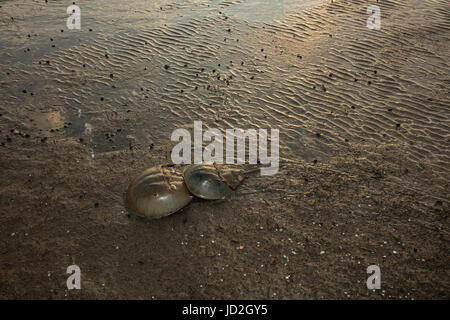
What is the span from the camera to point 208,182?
18.4ft

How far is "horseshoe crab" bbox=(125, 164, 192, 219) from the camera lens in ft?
17.4

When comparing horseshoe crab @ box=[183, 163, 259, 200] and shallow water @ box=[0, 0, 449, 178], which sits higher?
shallow water @ box=[0, 0, 449, 178]

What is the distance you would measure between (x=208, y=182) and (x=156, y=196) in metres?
0.87

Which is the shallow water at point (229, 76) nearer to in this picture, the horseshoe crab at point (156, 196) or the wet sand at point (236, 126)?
the wet sand at point (236, 126)

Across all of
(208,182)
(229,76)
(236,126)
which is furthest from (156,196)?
(229,76)

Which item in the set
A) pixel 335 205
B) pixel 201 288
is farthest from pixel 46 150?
pixel 335 205

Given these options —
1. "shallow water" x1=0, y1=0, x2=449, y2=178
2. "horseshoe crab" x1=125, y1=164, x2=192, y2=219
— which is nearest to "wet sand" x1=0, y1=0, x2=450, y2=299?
"shallow water" x1=0, y1=0, x2=449, y2=178

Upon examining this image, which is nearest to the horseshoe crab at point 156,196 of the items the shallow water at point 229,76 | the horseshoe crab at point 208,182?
the horseshoe crab at point 208,182

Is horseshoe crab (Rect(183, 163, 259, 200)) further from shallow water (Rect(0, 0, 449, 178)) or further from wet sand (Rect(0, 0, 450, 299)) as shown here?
shallow water (Rect(0, 0, 449, 178))

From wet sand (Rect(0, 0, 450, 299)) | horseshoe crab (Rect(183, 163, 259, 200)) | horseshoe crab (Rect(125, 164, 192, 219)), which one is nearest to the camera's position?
wet sand (Rect(0, 0, 450, 299))

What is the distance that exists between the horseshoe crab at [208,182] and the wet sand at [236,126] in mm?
193

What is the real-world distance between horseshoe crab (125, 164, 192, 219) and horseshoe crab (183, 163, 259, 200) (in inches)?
6.1

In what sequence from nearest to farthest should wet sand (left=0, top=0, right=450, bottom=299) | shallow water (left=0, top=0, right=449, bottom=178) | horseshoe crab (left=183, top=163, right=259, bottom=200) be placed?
wet sand (left=0, top=0, right=450, bottom=299) < horseshoe crab (left=183, top=163, right=259, bottom=200) < shallow water (left=0, top=0, right=449, bottom=178)

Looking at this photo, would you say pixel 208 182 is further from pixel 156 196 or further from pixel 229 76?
pixel 229 76
